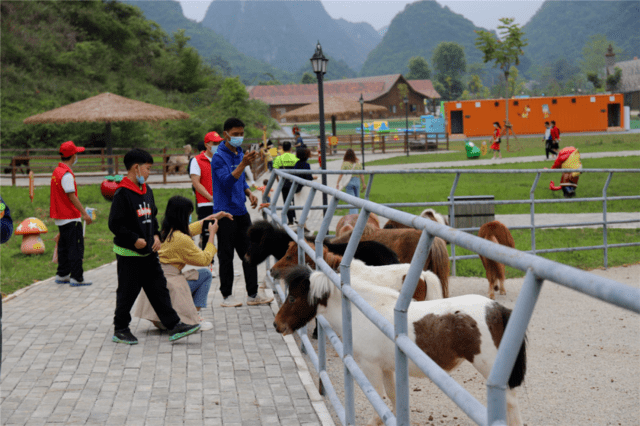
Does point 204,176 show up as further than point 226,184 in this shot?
Yes

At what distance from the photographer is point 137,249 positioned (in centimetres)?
526

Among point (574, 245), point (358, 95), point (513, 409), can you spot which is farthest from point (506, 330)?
point (358, 95)

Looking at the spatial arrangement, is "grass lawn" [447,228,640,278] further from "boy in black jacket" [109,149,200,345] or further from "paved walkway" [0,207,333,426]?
"boy in black jacket" [109,149,200,345]

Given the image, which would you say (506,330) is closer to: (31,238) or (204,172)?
(204,172)

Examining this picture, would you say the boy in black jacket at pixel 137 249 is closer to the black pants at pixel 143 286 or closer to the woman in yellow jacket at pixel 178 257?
the black pants at pixel 143 286

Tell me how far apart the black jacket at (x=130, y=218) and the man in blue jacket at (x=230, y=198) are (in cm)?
111

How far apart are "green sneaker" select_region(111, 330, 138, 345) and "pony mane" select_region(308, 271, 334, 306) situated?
244 cm

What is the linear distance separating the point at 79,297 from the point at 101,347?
2.28m

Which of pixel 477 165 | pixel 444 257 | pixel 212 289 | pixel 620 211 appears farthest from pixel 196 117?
pixel 444 257

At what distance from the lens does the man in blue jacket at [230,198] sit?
6324mm

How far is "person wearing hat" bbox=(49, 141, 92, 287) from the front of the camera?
7.57 metres

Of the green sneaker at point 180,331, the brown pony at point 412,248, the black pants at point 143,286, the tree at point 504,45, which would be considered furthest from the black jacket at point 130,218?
the tree at point 504,45

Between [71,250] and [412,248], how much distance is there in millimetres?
4395

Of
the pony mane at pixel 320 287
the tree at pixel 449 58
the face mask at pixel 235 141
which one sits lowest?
the pony mane at pixel 320 287
